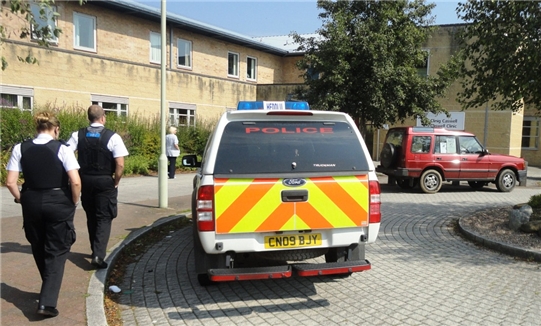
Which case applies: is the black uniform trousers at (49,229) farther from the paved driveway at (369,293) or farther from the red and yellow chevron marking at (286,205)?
the red and yellow chevron marking at (286,205)

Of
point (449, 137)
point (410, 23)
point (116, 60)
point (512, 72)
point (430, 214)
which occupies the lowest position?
point (430, 214)

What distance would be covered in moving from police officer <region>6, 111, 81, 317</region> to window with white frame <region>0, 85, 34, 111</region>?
14259 millimetres

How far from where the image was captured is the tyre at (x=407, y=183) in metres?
13.9

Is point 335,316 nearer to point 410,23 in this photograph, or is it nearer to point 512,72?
point 512,72

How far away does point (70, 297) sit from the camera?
4355 millimetres

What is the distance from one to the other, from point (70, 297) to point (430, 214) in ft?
26.4

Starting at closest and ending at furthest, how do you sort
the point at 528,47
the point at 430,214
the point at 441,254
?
the point at 441,254 < the point at 528,47 < the point at 430,214

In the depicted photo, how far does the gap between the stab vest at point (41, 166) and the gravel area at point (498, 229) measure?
6472mm

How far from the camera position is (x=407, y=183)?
48.6ft

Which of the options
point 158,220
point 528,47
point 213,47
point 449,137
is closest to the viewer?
point 528,47

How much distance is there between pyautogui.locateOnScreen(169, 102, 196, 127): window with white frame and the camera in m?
23.1

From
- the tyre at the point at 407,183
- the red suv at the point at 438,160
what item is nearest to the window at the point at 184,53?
the red suv at the point at 438,160

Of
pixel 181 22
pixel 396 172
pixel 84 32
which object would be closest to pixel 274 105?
pixel 396 172

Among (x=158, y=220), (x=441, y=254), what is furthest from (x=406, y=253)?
(x=158, y=220)
